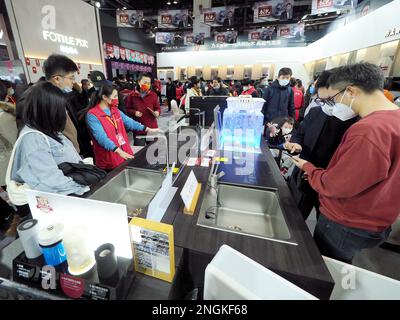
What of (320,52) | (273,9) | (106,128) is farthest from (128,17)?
(320,52)

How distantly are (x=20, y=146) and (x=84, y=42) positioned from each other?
7.00m

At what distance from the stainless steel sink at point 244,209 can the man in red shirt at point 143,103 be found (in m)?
2.55

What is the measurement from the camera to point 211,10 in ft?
22.2

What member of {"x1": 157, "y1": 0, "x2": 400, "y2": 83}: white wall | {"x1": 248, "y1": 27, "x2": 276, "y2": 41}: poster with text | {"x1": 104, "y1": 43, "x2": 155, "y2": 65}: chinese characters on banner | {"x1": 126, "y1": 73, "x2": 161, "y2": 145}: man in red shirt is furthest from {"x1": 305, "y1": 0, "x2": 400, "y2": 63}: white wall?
{"x1": 104, "y1": 43, "x2": 155, "y2": 65}: chinese characters on banner

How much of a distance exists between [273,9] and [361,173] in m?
7.25

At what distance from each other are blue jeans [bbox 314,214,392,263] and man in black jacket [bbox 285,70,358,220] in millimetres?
300

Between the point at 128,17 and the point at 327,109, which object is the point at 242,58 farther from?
the point at 327,109

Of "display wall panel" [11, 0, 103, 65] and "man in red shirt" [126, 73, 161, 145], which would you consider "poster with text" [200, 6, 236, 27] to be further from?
"man in red shirt" [126, 73, 161, 145]

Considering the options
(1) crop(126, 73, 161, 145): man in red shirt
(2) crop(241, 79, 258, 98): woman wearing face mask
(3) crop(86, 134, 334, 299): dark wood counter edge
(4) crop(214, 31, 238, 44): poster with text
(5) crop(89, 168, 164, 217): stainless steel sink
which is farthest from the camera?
(4) crop(214, 31, 238, 44): poster with text

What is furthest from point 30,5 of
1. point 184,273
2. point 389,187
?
point 389,187

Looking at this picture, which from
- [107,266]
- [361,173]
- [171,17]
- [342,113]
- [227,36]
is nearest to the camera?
[107,266]

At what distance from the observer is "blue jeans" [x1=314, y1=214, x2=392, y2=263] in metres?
1.05

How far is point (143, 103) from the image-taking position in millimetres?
3758

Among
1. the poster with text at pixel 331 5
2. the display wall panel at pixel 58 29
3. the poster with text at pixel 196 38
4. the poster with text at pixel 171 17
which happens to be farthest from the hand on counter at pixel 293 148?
the poster with text at pixel 196 38
